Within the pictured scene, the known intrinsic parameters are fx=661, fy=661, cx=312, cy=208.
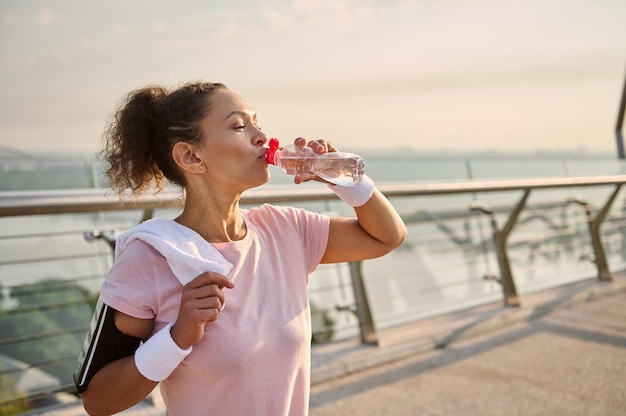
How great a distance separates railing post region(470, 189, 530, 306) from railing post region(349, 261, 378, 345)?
1221 millimetres

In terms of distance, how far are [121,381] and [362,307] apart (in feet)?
7.82

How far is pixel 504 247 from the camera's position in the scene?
4.46 meters

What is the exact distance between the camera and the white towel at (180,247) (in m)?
1.27

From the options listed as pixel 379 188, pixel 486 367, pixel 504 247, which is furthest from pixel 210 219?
pixel 504 247

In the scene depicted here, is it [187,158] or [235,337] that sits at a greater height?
[187,158]

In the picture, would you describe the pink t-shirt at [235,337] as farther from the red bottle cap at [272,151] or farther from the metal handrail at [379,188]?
the metal handrail at [379,188]

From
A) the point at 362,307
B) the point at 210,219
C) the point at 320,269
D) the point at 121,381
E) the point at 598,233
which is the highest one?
the point at 210,219

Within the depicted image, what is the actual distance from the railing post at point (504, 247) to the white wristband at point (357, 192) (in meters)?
2.92

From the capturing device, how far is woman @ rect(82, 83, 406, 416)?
126cm

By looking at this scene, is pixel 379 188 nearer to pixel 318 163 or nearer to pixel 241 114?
pixel 318 163

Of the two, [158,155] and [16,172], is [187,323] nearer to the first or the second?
[158,155]

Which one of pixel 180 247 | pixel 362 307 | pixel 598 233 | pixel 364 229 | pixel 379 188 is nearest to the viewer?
pixel 180 247

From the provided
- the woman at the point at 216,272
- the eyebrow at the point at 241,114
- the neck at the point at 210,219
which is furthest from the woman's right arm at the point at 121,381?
the eyebrow at the point at 241,114

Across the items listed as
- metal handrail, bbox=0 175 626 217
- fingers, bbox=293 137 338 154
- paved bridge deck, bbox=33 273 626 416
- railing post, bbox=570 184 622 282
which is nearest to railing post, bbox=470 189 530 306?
paved bridge deck, bbox=33 273 626 416
